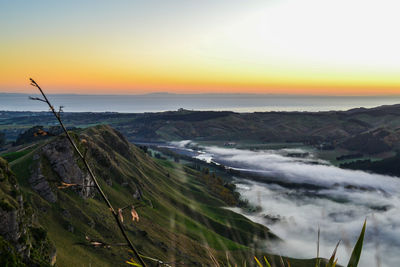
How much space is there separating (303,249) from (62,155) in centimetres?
14798

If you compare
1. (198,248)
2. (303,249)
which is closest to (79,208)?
(198,248)

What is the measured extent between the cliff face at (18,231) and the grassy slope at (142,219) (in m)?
6.73

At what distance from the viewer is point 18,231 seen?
4650 centimetres

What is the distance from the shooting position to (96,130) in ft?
522

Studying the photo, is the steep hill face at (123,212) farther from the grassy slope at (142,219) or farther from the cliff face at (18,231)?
the cliff face at (18,231)

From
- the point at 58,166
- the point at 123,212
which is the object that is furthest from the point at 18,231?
the point at 58,166

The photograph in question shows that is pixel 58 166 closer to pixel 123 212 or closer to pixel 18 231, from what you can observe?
pixel 18 231

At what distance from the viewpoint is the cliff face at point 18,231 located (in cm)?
4409

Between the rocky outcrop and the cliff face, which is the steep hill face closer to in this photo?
the rocky outcrop

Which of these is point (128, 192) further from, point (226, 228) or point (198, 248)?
point (226, 228)

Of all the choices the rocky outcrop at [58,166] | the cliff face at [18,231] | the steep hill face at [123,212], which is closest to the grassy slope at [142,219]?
the steep hill face at [123,212]

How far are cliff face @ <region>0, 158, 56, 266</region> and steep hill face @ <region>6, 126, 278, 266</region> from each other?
6.74 feet

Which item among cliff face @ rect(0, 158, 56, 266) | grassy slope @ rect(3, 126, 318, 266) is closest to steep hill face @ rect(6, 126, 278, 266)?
grassy slope @ rect(3, 126, 318, 266)

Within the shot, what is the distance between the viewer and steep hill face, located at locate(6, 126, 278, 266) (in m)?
68.9
